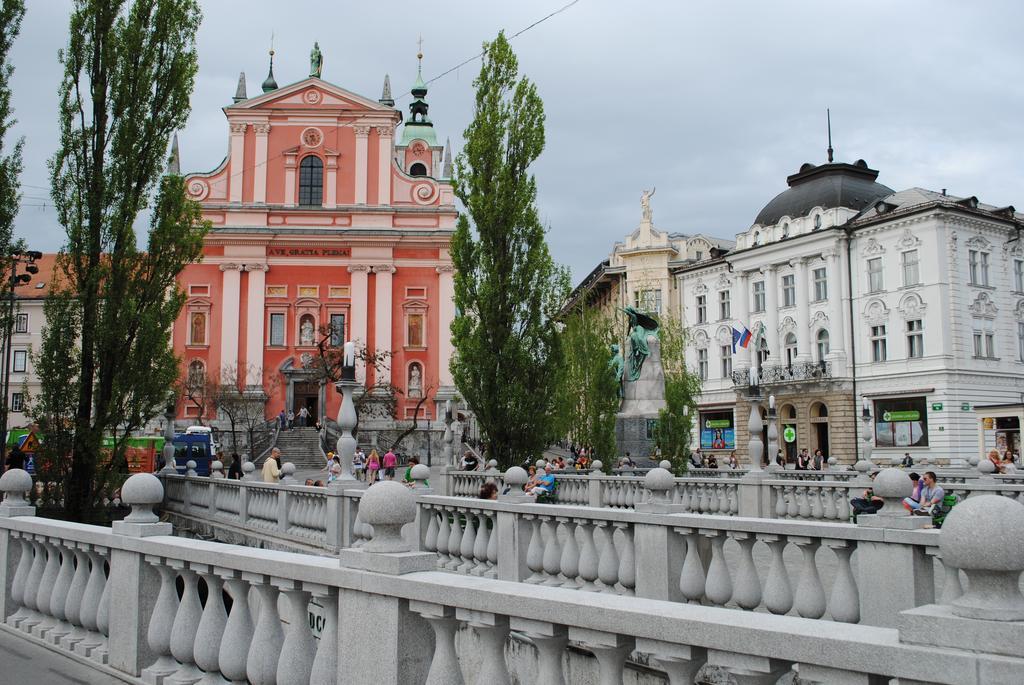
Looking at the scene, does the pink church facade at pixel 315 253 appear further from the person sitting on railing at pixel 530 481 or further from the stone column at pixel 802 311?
the person sitting on railing at pixel 530 481

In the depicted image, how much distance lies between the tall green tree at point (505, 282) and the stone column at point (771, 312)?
30.6m

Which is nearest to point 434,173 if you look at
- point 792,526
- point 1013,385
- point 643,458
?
point 1013,385

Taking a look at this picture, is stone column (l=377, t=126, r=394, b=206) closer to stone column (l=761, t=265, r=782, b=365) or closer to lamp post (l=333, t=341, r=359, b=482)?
stone column (l=761, t=265, r=782, b=365)

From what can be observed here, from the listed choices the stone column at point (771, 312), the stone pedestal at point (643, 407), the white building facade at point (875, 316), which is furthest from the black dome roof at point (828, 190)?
the stone pedestal at point (643, 407)

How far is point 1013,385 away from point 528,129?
32248 mm

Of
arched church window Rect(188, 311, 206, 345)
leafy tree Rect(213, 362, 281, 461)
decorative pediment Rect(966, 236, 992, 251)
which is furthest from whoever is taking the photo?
arched church window Rect(188, 311, 206, 345)

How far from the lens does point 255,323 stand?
165ft

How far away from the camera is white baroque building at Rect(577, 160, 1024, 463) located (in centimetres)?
3953

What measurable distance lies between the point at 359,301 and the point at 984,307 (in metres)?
32.1

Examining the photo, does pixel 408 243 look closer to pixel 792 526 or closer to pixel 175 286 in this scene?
pixel 175 286

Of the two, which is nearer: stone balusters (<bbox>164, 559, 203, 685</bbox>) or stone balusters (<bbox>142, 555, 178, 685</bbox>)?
stone balusters (<bbox>164, 559, 203, 685</bbox>)

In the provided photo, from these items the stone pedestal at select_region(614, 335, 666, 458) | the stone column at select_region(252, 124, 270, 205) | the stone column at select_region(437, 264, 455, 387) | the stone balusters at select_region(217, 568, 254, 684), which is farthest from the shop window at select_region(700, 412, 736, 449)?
the stone balusters at select_region(217, 568, 254, 684)

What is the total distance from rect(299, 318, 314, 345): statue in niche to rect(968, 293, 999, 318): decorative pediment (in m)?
33.9

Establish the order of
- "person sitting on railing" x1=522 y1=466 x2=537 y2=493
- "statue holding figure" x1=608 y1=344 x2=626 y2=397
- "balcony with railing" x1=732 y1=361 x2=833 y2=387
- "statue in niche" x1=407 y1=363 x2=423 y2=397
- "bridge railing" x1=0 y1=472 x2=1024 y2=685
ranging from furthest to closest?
"statue in niche" x1=407 y1=363 x2=423 y2=397, "balcony with railing" x1=732 y1=361 x2=833 y2=387, "statue holding figure" x1=608 y1=344 x2=626 y2=397, "person sitting on railing" x1=522 y1=466 x2=537 y2=493, "bridge railing" x1=0 y1=472 x2=1024 y2=685
